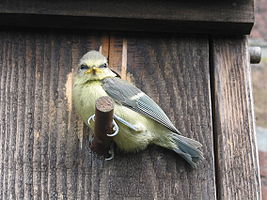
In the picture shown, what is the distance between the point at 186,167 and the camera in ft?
8.35

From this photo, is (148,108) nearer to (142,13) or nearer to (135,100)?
(135,100)

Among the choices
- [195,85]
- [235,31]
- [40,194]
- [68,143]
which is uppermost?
[235,31]

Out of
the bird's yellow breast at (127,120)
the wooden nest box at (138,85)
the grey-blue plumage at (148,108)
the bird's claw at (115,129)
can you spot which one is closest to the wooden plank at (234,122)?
the wooden nest box at (138,85)

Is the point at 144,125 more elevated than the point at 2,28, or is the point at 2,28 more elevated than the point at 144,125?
the point at 2,28

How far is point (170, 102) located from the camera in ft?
8.66

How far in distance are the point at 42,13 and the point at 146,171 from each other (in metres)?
0.71

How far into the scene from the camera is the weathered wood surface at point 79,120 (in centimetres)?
252

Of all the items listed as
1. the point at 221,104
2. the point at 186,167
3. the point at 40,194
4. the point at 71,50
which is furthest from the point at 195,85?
the point at 40,194

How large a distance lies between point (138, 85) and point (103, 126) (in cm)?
43

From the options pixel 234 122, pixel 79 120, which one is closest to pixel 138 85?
pixel 79 120

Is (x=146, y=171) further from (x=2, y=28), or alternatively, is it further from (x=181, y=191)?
(x=2, y=28)

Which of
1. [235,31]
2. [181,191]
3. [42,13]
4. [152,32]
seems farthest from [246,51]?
[42,13]

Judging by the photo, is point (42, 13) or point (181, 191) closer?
point (181, 191)

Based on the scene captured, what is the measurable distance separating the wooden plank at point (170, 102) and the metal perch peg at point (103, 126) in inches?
5.0
